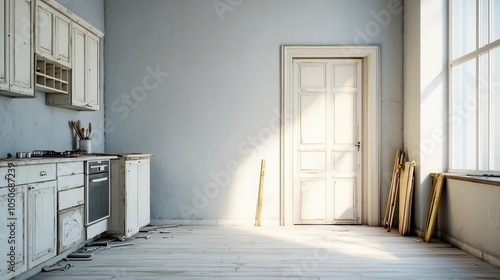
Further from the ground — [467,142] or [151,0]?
[151,0]

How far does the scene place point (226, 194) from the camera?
6309 millimetres

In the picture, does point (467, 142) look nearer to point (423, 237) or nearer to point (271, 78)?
point (423, 237)

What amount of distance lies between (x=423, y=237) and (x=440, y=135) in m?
1.31

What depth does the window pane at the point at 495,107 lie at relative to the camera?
4.40m

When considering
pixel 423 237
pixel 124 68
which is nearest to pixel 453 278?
pixel 423 237

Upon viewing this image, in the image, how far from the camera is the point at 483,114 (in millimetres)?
4676

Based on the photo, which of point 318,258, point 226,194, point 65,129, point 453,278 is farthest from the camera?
point 226,194

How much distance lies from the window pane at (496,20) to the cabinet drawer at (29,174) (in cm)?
449

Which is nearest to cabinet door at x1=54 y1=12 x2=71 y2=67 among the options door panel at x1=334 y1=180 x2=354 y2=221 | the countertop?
the countertop

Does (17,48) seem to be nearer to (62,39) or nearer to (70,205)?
(62,39)

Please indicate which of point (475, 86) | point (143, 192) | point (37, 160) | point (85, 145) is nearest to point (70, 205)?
point (37, 160)

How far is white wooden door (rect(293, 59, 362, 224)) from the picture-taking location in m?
→ 6.41

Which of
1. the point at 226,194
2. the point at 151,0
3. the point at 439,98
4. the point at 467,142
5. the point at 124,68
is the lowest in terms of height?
the point at 226,194

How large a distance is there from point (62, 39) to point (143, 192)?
7.16 feet
